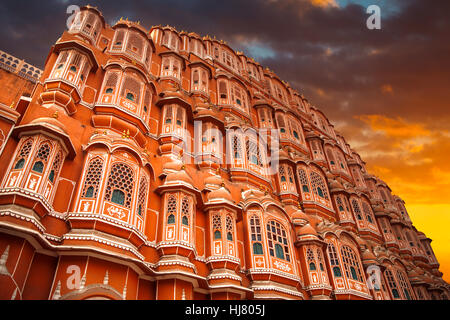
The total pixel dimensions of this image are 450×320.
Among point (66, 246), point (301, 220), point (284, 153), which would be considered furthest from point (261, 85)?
point (66, 246)

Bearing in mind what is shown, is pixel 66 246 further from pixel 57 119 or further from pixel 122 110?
pixel 122 110

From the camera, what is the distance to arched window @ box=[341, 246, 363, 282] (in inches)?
766

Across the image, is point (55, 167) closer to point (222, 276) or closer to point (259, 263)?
point (222, 276)

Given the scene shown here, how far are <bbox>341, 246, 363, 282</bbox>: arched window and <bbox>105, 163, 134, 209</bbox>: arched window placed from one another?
45.7ft

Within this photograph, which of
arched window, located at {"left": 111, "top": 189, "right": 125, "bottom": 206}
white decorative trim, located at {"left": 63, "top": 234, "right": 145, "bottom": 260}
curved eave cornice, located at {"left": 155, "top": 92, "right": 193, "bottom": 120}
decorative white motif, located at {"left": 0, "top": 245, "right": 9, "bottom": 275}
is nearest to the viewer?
decorative white motif, located at {"left": 0, "top": 245, "right": 9, "bottom": 275}

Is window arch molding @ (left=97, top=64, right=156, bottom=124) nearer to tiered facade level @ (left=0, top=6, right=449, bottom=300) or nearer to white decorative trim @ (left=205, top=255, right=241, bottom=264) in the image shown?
tiered facade level @ (left=0, top=6, right=449, bottom=300)

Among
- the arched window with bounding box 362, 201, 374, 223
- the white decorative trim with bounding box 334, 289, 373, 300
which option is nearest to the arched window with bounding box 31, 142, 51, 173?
the white decorative trim with bounding box 334, 289, 373, 300

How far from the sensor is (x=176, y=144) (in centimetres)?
1842

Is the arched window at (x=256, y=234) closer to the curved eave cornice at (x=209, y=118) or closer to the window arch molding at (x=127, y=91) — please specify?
the curved eave cornice at (x=209, y=118)

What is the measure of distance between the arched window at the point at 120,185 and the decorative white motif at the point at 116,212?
0.36 meters

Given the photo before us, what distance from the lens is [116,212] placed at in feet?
38.6

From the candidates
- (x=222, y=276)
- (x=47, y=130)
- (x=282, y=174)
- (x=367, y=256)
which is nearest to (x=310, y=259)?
(x=367, y=256)

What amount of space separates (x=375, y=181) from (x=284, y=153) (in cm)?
2089

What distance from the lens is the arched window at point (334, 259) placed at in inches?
748
